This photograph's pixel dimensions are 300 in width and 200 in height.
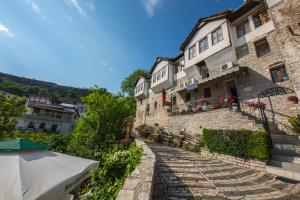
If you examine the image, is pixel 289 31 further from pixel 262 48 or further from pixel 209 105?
pixel 209 105

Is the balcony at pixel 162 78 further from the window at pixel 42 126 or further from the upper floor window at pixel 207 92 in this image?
the window at pixel 42 126

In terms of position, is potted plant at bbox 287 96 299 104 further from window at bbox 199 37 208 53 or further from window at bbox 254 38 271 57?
window at bbox 199 37 208 53

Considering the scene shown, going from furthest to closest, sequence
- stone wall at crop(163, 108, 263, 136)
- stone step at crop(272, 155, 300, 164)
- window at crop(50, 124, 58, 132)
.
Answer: window at crop(50, 124, 58, 132)
stone wall at crop(163, 108, 263, 136)
stone step at crop(272, 155, 300, 164)

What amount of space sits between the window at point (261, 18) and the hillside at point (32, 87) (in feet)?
231

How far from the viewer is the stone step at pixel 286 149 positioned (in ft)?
21.4

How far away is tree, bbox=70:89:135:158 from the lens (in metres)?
8.84

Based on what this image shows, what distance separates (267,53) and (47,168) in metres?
14.9

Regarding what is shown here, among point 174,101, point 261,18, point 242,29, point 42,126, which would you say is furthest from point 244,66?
point 42,126

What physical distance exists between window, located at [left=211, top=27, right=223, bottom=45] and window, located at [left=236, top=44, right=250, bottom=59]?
1.80 m

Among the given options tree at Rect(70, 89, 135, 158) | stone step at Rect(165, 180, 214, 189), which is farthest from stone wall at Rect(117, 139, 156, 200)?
tree at Rect(70, 89, 135, 158)

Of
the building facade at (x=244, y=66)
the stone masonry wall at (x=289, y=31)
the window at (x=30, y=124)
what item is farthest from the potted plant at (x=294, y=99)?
the window at (x=30, y=124)

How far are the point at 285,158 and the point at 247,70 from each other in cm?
764

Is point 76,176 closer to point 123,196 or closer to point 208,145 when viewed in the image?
point 123,196

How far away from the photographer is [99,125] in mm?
9008
